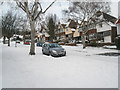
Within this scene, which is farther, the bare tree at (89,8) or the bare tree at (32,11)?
the bare tree at (89,8)

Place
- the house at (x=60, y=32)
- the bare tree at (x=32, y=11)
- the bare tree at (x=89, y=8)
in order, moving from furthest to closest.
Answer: the house at (x=60, y=32)
the bare tree at (x=89, y=8)
the bare tree at (x=32, y=11)

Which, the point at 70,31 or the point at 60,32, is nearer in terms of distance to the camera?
the point at 70,31

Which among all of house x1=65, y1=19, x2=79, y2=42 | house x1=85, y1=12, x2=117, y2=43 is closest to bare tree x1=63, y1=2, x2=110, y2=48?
house x1=85, y1=12, x2=117, y2=43

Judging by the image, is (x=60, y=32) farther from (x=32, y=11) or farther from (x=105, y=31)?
(x=32, y=11)

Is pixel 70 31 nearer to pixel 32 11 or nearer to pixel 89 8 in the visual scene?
pixel 89 8

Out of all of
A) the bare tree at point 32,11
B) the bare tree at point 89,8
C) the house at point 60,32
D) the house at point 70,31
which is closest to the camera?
the bare tree at point 32,11

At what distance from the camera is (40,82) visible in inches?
275

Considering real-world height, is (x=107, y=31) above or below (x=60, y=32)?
below

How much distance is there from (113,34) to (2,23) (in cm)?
3122

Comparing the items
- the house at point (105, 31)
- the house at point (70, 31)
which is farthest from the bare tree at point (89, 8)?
the house at point (70, 31)

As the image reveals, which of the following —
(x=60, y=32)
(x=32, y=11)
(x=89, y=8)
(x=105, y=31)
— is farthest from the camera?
(x=60, y=32)

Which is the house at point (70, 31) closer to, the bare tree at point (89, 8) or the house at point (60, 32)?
the house at point (60, 32)

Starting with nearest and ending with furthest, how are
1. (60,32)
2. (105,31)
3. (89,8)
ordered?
(89,8) → (105,31) → (60,32)

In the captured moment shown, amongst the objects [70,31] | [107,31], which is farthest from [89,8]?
[70,31]
